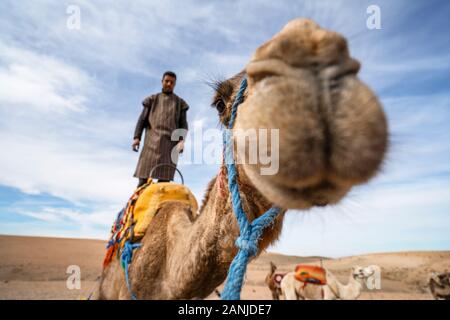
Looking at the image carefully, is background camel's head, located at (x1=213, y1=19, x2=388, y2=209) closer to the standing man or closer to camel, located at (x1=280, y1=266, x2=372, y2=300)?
the standing man

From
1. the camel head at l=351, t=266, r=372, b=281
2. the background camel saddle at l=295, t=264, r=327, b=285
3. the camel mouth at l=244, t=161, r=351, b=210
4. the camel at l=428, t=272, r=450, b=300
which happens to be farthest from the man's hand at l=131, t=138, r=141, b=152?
the camel at l=428, t=272, r=450, b=300

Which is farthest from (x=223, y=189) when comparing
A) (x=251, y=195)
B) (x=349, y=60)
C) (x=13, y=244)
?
(x=13, y=244)

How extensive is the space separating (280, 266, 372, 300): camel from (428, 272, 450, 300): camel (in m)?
2.54

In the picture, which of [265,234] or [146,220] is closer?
[265,234]

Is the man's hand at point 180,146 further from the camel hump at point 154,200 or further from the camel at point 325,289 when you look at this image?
the camel at point 325,289

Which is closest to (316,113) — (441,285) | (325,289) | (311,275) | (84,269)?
(311,275)

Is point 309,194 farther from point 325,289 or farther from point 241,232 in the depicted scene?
point 325,289

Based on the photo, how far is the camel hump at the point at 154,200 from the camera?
3.08 meters

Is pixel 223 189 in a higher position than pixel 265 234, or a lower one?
higher

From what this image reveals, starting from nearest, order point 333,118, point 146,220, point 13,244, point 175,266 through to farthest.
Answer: point 333,118 < point 175,266 < point 146,220 < point 13,244

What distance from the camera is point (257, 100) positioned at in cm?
106

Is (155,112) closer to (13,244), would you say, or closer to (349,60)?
(349,60)

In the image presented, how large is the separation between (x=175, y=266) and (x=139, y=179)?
210cm

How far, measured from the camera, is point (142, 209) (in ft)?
10.7
